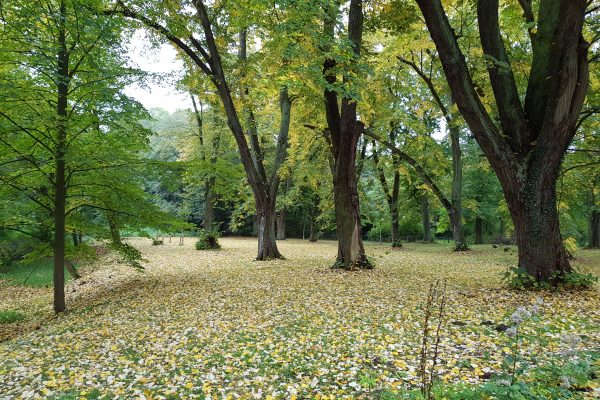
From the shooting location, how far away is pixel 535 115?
734cm

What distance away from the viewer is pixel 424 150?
19422 mm

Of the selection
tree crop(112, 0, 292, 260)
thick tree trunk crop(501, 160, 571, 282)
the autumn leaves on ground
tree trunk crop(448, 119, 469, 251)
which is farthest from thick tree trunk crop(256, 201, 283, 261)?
tree trunk crop(448, 119, 469, 251)

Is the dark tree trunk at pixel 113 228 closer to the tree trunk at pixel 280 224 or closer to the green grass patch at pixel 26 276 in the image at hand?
the green grass patch at pixel 26 276

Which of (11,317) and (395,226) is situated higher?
(395,226)

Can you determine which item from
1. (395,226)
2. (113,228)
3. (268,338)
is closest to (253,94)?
(113,228)

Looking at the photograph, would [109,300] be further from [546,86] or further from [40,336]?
[546,86]

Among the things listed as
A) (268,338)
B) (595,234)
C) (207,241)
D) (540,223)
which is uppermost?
(540,223)

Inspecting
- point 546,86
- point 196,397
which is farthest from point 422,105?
point 196,397

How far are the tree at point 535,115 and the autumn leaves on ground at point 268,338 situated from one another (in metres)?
1.25

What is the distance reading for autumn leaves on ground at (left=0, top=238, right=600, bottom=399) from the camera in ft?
12.7

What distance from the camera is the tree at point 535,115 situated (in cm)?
677

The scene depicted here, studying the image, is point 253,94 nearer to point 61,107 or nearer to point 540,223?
point 61,107

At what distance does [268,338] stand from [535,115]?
6534mm

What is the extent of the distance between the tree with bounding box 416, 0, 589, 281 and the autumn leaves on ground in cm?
125
